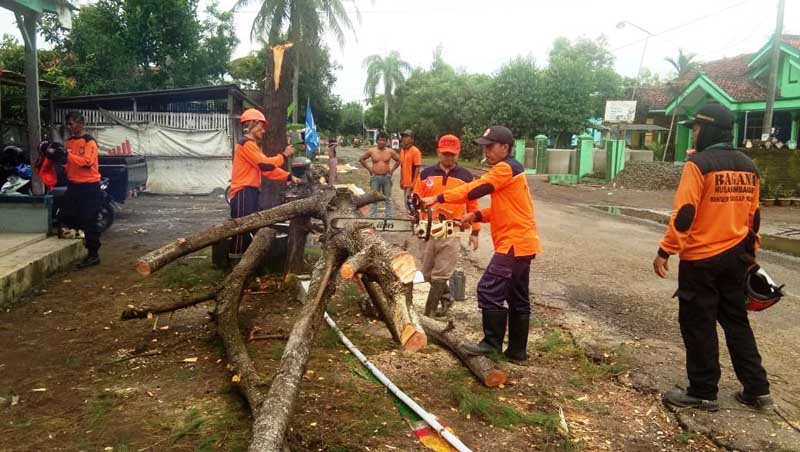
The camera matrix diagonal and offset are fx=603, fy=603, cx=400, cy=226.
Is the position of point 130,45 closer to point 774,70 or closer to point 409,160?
point 409,160

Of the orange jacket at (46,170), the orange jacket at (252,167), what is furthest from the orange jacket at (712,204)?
the orange jacket at (46,170)

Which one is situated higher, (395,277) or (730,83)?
(730,83)

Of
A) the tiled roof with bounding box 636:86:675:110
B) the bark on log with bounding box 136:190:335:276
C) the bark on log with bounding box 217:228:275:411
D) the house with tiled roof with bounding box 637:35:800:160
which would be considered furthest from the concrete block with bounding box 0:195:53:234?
the tiled roof with bounding box 636:86:675:110

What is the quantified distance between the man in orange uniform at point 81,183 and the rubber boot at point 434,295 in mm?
4313

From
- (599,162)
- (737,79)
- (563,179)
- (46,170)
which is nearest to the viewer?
(46,170)

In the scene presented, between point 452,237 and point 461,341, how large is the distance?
1.21m

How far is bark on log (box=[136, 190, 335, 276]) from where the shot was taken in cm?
477

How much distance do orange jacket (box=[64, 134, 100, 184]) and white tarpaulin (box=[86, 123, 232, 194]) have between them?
31.1ft

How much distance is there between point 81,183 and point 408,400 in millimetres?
5359

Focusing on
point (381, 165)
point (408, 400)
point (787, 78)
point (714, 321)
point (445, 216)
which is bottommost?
point (408, 400)

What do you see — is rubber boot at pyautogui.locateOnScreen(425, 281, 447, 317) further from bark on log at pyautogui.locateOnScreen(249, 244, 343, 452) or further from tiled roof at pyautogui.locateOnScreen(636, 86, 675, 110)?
tiled roof at pyautogui.locateOnScreen(636, 86, 675, 110)

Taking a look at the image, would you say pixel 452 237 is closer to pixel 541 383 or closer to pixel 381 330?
pixel 381 330

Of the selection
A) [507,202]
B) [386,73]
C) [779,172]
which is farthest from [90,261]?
[386,73]

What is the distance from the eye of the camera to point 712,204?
3.94 m
